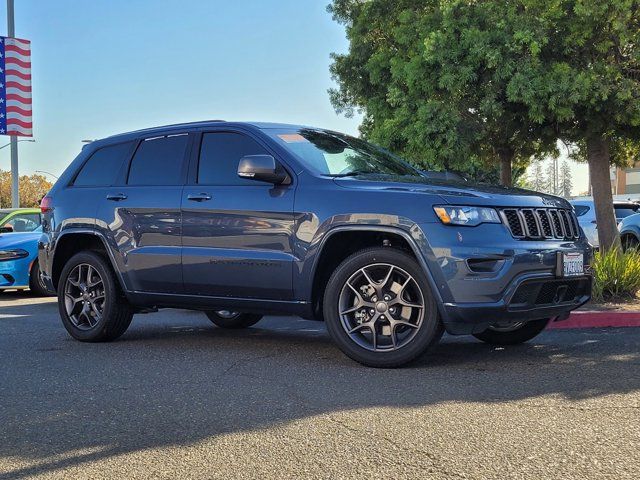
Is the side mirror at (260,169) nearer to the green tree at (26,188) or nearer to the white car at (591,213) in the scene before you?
the white car at (591,213)

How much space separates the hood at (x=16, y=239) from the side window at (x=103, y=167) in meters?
5.58

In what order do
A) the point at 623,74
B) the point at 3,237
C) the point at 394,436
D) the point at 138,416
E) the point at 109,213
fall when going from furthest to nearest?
the point at 3,237, the point at 623,74, the point at 109,213, the point at 138,416, the point at 394,436

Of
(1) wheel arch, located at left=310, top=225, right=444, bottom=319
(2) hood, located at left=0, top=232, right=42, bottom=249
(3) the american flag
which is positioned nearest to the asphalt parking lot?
(1) wheel arch, located at left=310, top=225, right=444, bottom=319

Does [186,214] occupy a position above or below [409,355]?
above

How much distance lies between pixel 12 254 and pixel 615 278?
358 inches

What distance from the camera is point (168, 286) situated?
21.1 ft

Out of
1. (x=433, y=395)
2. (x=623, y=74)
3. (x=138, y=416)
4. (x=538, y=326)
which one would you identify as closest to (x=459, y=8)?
(x=623, y=74)

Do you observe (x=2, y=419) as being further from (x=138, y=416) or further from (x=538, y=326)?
(x=538, y=326)

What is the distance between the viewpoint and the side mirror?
5648mm

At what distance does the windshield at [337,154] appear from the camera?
5973 millimetres

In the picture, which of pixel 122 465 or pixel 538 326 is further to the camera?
pixel 538 326

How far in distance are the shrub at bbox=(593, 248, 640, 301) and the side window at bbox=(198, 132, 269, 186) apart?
4977 mm

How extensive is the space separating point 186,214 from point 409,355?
224cm

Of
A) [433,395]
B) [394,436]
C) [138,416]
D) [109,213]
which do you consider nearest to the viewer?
[394,436]
